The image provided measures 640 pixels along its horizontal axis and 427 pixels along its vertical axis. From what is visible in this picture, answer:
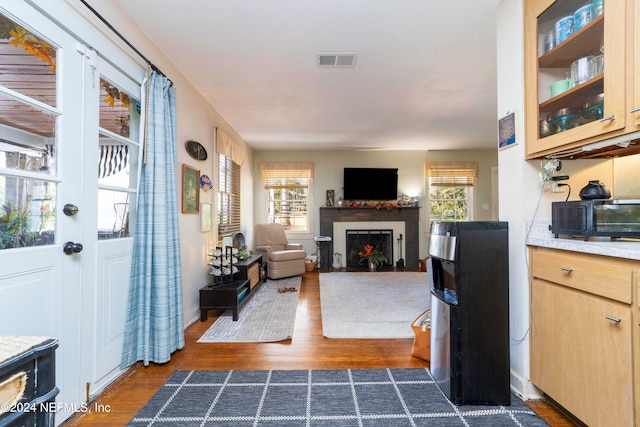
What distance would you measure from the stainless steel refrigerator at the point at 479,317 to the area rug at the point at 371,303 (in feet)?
3.22

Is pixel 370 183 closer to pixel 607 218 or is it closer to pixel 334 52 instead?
pixel 334 52

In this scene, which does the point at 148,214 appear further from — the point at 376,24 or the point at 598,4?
the point at 598,4

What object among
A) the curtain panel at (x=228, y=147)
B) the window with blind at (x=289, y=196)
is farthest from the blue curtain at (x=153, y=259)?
the window with blind at (x=289, y=196)

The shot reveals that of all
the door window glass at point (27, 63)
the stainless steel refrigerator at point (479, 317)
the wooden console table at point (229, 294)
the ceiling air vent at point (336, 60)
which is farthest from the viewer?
A: the wooden console table at point (229, 294)

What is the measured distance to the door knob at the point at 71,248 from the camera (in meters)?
1.53

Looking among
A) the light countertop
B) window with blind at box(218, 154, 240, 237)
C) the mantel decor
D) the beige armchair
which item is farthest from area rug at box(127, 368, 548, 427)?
the mantel decor

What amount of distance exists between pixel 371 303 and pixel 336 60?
2.69m

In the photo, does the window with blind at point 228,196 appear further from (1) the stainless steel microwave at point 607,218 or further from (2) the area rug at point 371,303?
(1) the stainless steel microwave at point 607,218

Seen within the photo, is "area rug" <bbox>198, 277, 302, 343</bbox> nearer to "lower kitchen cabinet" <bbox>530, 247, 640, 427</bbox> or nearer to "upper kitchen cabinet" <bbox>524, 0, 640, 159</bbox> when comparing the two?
"lower kitchen cabinet" <bbox>530, 247, 640, 427</bbox>

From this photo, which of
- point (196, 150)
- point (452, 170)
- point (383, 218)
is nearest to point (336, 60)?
point (196, 150)

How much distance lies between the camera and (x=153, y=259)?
2113mm

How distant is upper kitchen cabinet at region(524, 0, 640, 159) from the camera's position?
1227mm

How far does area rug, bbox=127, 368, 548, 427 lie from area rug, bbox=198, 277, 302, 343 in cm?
57

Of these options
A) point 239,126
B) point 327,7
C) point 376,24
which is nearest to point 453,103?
point 376,24
